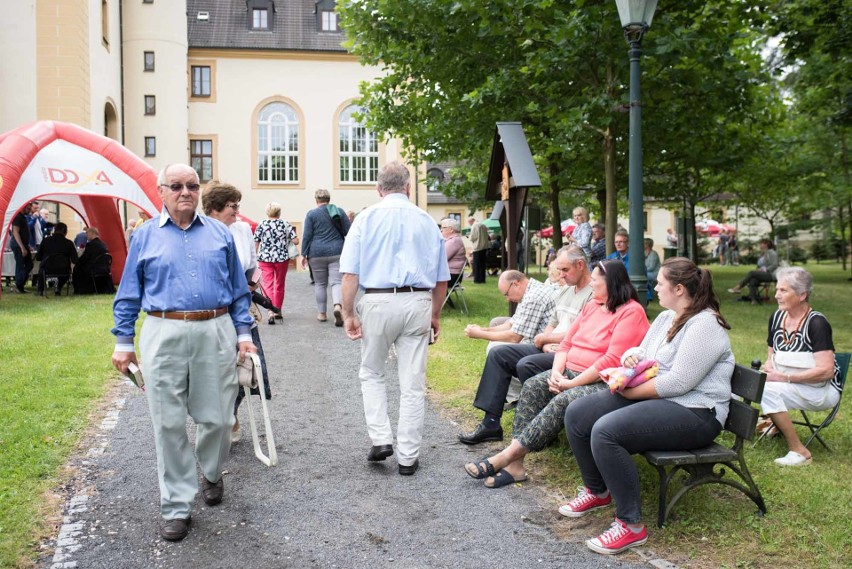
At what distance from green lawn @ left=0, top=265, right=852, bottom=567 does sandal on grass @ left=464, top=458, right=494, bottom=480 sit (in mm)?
288

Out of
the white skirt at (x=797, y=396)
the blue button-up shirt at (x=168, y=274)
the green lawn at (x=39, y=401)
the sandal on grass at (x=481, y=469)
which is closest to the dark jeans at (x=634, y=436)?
the sandal on grass at (x=481, y=469)

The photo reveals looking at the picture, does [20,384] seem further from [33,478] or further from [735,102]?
[735,102]

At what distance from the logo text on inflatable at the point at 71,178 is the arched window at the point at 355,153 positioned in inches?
1013

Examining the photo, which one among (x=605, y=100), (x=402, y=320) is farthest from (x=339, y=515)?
(x=605, y=100)

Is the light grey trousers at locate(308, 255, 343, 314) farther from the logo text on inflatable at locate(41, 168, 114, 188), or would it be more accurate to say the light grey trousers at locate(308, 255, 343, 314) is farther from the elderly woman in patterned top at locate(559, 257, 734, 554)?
the elderly woman in patterned top at locate(559, 257, 734, 554)

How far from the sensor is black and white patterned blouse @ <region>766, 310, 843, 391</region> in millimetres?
5684

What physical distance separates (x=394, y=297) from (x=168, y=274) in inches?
61.0

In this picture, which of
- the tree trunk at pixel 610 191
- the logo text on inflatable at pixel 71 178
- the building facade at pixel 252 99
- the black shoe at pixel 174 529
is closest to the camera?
the black shoe at pixel 174 529

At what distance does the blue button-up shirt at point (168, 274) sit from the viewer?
4293 millimetres

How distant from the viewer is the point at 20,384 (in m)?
7.75

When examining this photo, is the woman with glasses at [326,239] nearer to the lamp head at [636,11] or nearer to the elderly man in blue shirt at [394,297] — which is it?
the lamp head at [636,11]

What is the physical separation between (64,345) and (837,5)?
1269 cm

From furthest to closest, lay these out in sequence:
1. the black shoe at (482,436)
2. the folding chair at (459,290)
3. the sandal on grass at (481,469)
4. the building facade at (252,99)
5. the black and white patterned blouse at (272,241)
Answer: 1. the building facade at (252,99)
2. the folding chair at (459,290)
3. the black and white patterned blouse at (272,241)
4. the black shoe at (482,436)
5. the sandal on grass at (481,469)

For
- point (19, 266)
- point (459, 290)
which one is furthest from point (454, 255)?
point (19, 266)
